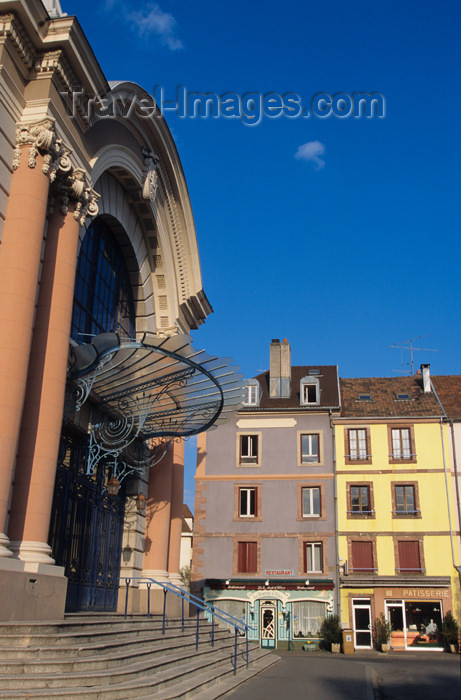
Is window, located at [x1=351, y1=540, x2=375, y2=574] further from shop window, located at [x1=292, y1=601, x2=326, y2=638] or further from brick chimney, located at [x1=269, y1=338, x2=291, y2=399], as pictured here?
brick chimney, located at [x1=269, y1=338, x2=291, y2=399]

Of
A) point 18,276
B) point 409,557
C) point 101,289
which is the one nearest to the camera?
point 18,276

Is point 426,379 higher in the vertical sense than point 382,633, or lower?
higher

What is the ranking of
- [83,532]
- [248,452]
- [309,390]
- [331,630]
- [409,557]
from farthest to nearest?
1. [309,390]
2. [248,452]
3. [409,557]
4. [331,630]
5. [83,532]

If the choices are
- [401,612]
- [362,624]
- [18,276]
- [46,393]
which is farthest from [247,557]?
[18,276]

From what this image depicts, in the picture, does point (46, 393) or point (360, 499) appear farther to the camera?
point (360, 499)

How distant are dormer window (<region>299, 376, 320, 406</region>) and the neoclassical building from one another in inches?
533

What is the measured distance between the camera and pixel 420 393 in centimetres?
3347

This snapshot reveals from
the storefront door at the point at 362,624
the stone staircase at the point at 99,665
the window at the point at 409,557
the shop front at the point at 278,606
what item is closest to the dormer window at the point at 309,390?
the window at the point at 409,557

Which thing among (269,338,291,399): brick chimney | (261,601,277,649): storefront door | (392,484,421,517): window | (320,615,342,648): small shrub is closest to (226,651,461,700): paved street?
(320,615,342,648): small shrub

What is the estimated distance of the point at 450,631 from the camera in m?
26.6

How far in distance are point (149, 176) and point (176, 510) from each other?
31.1 feet

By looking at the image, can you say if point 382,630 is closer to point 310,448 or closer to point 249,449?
point 310,448

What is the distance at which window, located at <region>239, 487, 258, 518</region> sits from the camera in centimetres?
3100

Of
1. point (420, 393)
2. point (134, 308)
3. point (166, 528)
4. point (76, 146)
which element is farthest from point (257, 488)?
point (76, 146)
